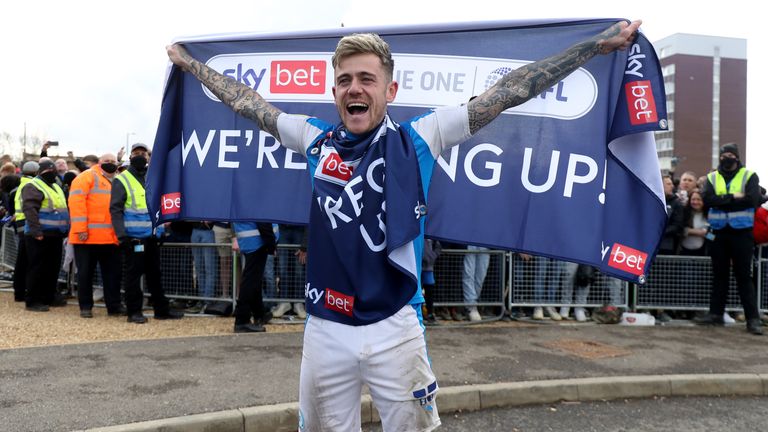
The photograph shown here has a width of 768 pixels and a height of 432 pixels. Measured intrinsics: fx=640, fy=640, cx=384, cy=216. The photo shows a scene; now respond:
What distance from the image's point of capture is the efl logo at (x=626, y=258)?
384cm

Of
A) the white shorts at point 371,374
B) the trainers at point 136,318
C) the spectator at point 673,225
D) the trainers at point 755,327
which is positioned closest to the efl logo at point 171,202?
the white shorts at point 371,374

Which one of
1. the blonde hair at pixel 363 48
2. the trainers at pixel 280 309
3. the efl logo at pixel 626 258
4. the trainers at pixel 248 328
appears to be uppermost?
the blonde hair at pixel 363 48

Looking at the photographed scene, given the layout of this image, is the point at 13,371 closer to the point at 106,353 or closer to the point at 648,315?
the point at 106,353

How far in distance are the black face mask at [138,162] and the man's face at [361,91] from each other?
6852 mm

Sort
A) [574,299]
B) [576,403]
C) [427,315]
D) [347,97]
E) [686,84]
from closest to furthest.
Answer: [347,97], [576,403], [427,315], [574,299], [686,84]

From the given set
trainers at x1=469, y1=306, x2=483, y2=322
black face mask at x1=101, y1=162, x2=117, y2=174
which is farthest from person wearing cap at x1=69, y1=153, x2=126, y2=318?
trainers at x1=469, y1=306, x2=483, y2=322

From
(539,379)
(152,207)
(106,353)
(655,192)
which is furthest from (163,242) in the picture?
(655,192)

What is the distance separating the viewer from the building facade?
3691 inches

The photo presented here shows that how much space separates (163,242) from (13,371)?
12.4 feet

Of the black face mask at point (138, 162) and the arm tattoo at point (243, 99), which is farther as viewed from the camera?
the black face mask at point (138, 162)

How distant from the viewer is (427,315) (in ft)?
29.6

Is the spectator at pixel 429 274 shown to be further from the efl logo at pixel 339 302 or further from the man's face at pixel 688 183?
the efl logo at pixel 339 302

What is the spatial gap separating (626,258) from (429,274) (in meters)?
4.96

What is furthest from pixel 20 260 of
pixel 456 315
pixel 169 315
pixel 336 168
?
pixel 336 168
